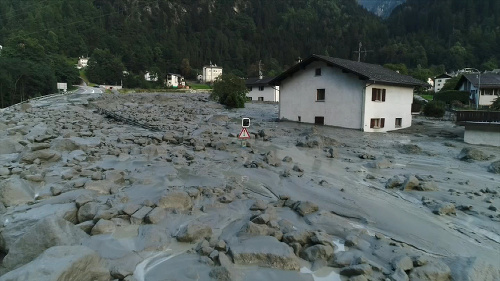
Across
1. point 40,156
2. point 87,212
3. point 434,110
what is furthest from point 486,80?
point 87,212

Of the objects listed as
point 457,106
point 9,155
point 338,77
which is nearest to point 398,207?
point 9,155

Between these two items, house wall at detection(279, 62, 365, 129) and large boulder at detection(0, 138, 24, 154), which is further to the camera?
house wall at detection(279, 62, 365, 129)

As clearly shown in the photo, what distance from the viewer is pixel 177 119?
88.6 feet

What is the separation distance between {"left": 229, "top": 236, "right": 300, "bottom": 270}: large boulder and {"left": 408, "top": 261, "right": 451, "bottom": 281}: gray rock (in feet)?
5.47

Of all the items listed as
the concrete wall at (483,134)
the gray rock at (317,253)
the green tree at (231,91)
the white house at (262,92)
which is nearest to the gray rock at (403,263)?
the gray rock at (317,253)

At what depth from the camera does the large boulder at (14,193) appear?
25.6 ft

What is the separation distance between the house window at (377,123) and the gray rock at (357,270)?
21558 millimetres

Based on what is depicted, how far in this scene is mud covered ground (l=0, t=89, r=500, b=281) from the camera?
5.27 metres

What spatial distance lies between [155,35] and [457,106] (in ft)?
518

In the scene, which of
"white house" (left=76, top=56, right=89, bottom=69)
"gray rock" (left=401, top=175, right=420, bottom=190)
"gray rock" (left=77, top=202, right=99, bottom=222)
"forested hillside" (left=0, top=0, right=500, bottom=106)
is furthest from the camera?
"forested hillside" (left=0, top=0, right=500, bottom=106)

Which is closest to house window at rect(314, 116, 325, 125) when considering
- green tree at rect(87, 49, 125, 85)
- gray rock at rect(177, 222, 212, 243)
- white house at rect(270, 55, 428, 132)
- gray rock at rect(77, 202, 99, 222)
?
white house at rect(270, 55, 428, 132)

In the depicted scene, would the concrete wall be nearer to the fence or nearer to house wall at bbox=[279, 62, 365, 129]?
the fence

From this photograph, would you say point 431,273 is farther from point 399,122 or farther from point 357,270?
point 399,122

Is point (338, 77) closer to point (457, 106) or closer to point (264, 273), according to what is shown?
point (264, 273)
